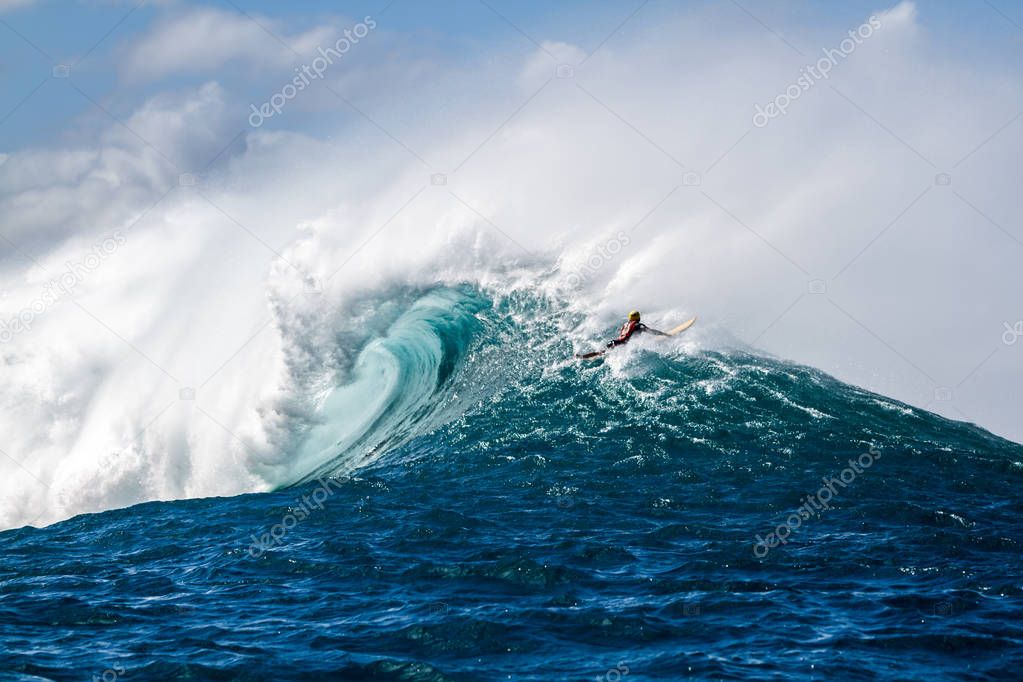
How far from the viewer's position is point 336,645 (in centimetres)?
1177

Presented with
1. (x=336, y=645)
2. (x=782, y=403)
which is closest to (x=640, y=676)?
(x=336, y=645)

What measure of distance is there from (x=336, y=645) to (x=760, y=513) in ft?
29.9
